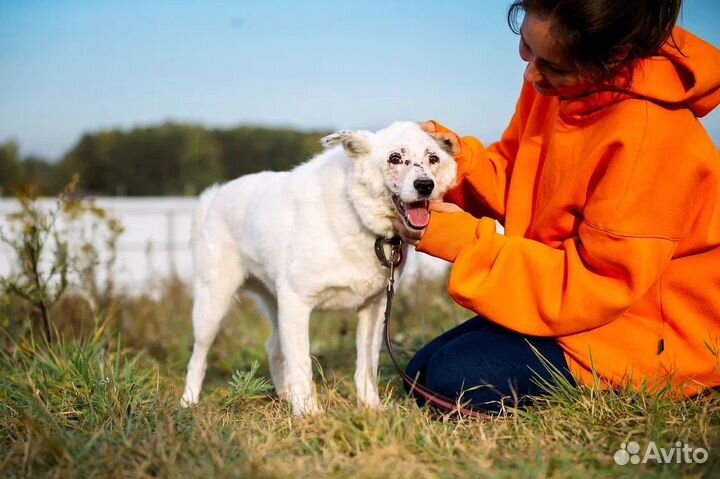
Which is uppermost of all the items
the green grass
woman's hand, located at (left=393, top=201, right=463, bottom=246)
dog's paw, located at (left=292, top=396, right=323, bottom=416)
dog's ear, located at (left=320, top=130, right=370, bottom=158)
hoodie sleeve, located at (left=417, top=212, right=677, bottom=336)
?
dog's ear, located at (left=320, top=130, right=370, bottom=158)

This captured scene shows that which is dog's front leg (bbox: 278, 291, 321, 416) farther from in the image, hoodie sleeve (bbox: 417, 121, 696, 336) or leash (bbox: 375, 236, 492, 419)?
hoodie sleeve (bbox: 417, 121, 696, 336)

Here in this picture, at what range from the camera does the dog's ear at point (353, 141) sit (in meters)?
2.95

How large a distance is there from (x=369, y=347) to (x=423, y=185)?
928 mm

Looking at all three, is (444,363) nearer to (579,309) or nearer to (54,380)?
(579,309)

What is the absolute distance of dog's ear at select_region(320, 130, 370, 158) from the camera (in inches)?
116

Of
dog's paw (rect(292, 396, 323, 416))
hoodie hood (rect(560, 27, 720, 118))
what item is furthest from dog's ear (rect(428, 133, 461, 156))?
dog's paw (rect(292, 396, 323, 416))

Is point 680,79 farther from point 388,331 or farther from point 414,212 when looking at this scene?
point 388,331

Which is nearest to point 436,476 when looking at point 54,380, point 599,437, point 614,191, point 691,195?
point 599,437

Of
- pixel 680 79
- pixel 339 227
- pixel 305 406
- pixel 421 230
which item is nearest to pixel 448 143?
pixel 421 230

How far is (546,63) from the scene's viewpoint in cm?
252

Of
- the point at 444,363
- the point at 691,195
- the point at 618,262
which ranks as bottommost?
the point at 444,363

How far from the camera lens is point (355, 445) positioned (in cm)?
225

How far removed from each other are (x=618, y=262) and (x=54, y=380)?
2.42 meters

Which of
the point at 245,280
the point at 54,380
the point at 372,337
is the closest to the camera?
the point at 54,380
